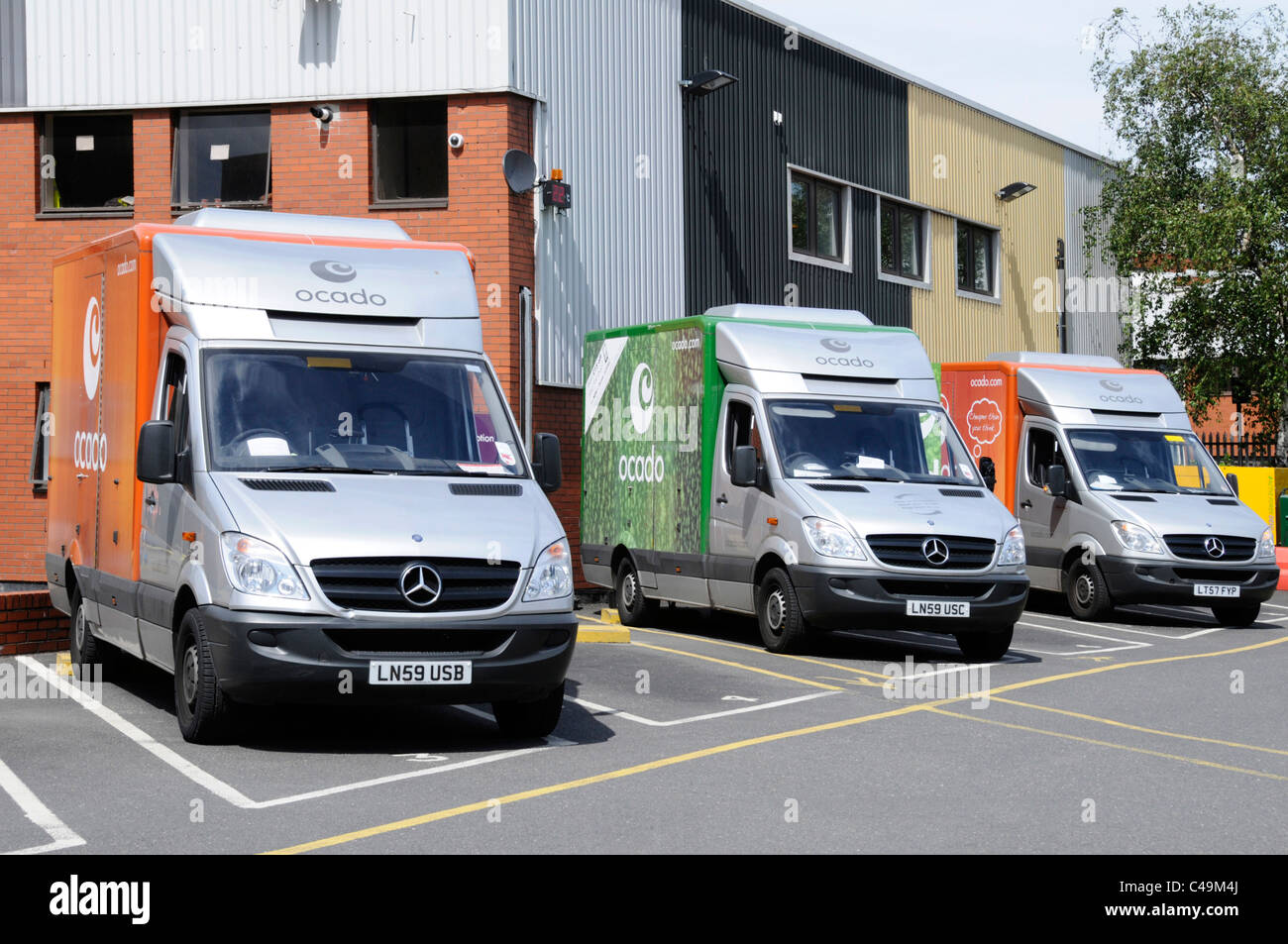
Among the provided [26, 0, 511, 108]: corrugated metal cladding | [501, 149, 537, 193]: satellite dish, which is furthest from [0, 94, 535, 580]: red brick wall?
[26, 0, 511, 108]: corrugated metal cladding

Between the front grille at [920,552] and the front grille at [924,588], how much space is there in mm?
133

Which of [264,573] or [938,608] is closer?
[264,573]

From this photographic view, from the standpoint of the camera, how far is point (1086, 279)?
1323 inches

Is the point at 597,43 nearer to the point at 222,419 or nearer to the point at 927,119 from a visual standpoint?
the point at 927,119

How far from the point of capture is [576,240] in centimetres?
1983

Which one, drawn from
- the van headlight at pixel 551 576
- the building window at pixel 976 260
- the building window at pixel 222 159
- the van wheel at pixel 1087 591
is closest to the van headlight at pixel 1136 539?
the van wheel at pixel 1087 591

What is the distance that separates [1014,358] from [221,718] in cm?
1283

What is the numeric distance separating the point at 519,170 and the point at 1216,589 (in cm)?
861

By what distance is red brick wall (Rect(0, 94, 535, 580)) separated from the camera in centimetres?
1866

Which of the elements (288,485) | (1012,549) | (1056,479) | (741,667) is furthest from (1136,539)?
(288,485)

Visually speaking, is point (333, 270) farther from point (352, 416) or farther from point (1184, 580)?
point (1184, 580)

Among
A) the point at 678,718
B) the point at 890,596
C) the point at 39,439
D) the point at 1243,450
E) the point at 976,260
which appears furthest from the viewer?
the point at 1243,450

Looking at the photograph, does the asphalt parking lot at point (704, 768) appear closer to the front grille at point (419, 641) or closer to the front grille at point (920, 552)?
the front grille at point (419, 641)
